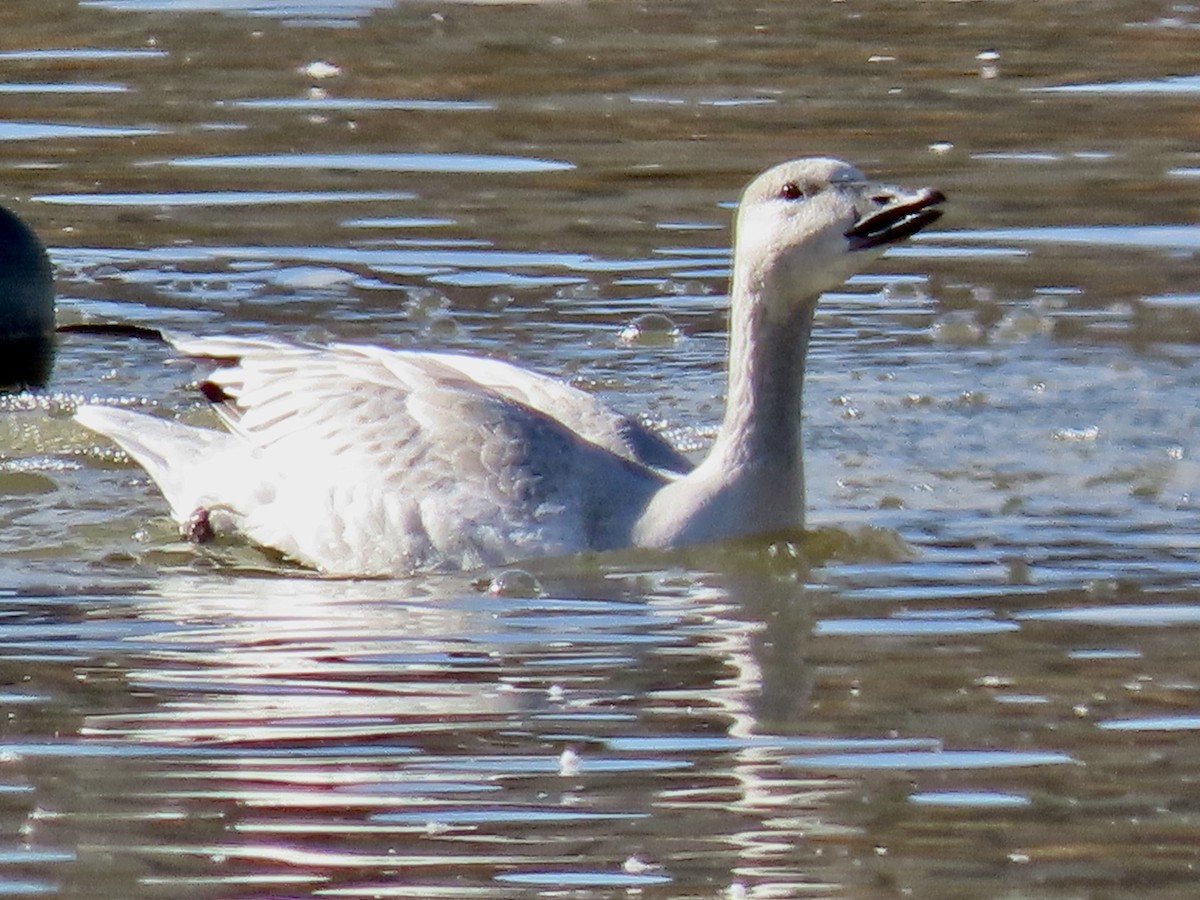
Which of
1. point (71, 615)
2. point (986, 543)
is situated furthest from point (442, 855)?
point (986, 543)

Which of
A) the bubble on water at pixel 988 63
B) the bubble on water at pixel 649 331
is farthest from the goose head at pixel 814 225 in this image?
the bubble on water at pixel 988 63

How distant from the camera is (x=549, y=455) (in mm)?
8102

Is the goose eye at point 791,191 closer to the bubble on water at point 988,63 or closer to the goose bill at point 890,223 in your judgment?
the goose bill at point 890,223

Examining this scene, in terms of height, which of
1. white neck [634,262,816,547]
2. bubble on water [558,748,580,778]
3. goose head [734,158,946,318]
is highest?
goose head [734,158,946,318]

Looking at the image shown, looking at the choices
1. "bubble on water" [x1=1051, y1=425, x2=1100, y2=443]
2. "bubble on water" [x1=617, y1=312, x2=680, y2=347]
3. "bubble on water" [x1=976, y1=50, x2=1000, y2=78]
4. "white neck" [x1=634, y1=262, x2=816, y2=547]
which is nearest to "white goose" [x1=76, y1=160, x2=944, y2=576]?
"white neck" [x1=634, y1=262, x2=816, y2=547]

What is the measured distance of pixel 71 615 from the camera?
748 centimetres

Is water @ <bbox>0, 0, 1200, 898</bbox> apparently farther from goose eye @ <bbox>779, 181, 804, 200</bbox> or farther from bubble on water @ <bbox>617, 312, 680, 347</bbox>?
goose eye @ <bbox>779, 181, 804, 200</bbox>

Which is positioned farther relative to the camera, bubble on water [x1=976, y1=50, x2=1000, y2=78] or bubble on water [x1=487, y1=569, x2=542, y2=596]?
bubble on water [x1=976, y1=50, x2=1000, y2=78]

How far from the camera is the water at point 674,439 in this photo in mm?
5668

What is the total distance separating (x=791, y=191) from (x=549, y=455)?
101cm

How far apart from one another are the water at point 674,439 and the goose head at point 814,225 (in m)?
0.78

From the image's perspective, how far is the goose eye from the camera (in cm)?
790

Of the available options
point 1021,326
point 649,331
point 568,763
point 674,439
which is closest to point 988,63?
point 1021,326

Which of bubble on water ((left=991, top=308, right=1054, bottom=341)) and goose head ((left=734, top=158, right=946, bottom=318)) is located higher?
goose head ((left=734, top=158, right=946, bottom=318))
